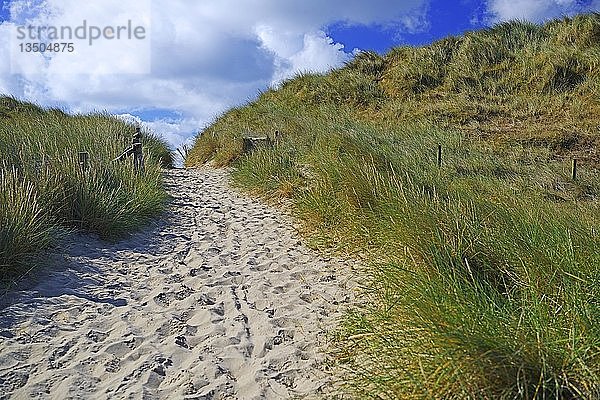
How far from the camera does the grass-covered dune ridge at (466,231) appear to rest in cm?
198

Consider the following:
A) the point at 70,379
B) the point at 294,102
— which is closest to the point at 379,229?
the point at 70,379

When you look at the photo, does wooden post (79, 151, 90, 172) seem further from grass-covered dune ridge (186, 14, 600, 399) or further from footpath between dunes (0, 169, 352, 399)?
grass-covered dune ridge (186, 14, 600, 399)

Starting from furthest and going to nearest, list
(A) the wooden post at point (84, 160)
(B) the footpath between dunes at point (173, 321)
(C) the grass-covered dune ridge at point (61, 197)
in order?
(A) the wooden post at point (84, 160) → (C) the grass-covered dune ridge at point (61, 197) → (B) the footpath between dunes at point (173, 321)

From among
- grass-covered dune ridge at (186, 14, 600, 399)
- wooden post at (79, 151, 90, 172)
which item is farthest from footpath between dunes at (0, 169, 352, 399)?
wooden post at (79, 151, 90, 172)

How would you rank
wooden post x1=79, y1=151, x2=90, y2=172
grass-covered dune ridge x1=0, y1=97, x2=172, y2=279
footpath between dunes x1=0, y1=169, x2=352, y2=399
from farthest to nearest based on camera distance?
wooden post x1=79, y1=151, x2=90, y2=172, grass-covered dune ridge x1=0, y1=97, x2=172, y2=279, footpath between dunes x1=0, y1=169, x2=352, y2=399

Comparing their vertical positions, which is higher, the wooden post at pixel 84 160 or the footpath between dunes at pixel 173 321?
the wooden post at pixel 84 160

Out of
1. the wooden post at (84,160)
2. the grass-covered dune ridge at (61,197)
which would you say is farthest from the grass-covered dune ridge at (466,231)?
the wooden post at (84,160)

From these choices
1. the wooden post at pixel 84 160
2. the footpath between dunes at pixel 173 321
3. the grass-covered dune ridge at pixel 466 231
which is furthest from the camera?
A: the wooden post at pixel 84 160

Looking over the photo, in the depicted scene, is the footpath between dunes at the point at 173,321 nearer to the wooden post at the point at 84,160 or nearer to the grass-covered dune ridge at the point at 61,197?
the grass-covered dune ridge at the point at 61,197

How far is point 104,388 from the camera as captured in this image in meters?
2.62

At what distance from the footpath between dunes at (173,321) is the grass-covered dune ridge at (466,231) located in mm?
363

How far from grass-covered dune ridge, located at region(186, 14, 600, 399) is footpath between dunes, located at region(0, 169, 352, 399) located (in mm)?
363

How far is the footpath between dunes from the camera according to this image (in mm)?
2678

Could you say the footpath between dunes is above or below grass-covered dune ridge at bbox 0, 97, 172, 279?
below
